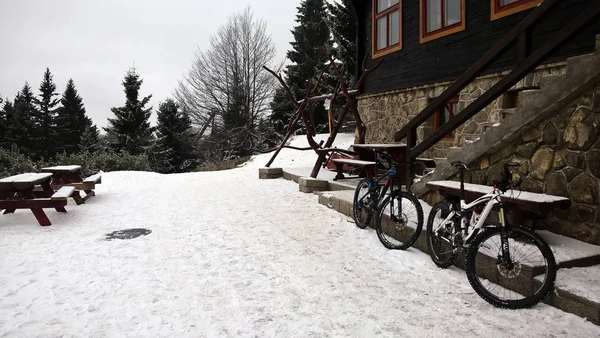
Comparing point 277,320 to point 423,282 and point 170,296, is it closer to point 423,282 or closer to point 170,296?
point 170,296

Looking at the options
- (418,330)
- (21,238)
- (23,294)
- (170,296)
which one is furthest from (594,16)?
(21,238)

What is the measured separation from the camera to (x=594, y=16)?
3330 millimetres

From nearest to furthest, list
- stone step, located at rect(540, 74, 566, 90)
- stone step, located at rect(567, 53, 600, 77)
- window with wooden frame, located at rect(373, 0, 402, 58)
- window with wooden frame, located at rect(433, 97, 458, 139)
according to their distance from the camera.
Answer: stone step, located at rect(567, 53, 600, 77), stone step, located at rect(540, 74, 566, 90), window with wooden frame, located at rect(433, 97, 458, 139), window with wooden frame, located at rect(373, 0, 402, 58)

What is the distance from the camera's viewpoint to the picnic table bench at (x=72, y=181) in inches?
288

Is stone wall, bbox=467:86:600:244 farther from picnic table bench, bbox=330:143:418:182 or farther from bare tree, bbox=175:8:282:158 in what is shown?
bare tree, bbox=175:8:282:158

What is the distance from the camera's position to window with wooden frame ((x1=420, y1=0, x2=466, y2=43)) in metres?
8.10

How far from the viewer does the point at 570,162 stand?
140 inches

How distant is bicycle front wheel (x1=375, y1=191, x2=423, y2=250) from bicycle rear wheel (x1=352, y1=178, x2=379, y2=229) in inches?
13.2

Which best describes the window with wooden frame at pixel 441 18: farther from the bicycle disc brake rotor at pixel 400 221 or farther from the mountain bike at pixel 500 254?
the mountain bike at pixel 500 254

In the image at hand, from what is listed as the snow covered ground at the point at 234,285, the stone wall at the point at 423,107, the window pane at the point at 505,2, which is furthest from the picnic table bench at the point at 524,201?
the window pane at the point at 505,2

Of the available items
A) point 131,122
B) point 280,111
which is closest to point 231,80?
point 280,111

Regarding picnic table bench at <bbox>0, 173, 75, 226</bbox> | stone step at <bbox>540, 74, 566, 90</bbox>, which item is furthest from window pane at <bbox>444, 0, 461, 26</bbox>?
picnic table bench at <bbox>0, 173, 75, 226</bbox>

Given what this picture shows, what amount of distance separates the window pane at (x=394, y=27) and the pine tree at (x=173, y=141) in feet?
57.1

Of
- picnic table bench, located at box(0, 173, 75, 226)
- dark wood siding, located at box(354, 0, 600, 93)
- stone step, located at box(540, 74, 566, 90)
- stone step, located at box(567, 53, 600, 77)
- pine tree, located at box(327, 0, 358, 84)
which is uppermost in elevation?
pine tree, located at box(327, 0, 358, 84)
